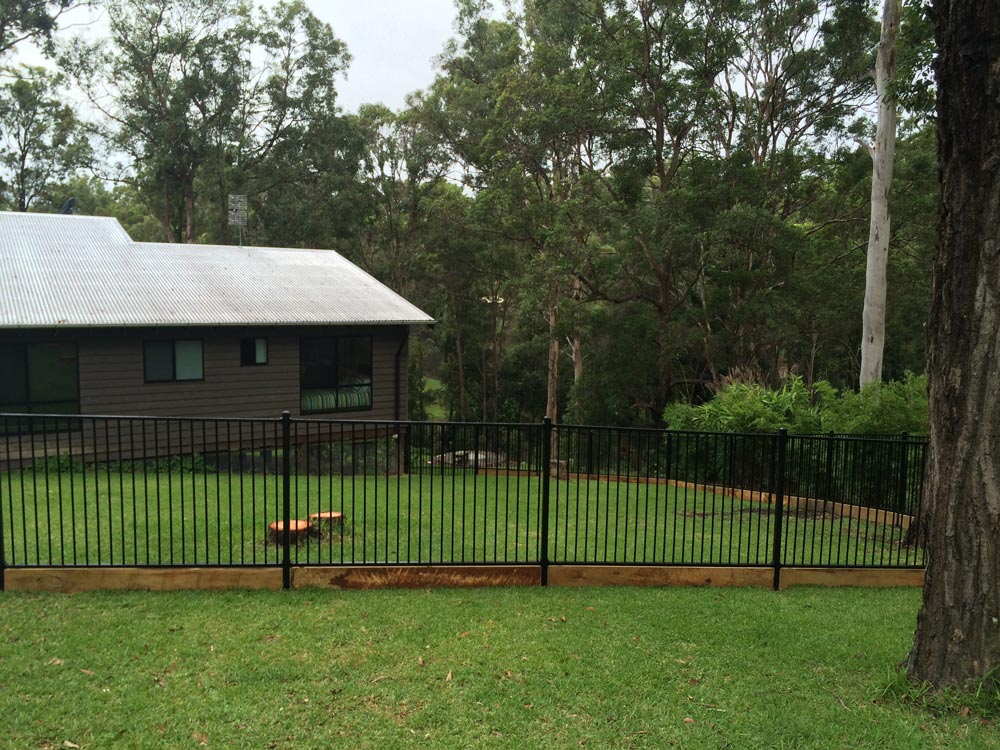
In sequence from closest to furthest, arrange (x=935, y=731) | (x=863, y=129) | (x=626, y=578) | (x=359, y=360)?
(x=935, y=731), (x=626, y=578), (x=359, y=360), (x=863, y=129)

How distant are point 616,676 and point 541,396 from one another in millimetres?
34941

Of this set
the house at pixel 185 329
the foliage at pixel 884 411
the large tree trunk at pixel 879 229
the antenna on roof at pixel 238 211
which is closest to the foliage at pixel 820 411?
the foliage at pixel 884 411

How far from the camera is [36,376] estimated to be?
14.9 m

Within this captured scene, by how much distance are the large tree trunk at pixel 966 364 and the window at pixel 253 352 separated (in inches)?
593

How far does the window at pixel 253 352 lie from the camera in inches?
671

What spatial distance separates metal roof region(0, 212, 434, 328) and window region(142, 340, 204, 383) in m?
0.97

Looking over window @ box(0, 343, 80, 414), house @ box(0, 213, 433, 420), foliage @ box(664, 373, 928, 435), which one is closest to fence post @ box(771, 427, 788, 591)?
foliage @ box(664, 373, 928, 435)

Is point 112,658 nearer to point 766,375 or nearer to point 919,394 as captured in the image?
point 919,394

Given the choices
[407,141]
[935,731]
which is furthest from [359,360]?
[407,141]

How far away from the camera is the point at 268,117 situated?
33.6 metres

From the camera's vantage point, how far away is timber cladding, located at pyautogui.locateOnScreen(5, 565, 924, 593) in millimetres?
6359

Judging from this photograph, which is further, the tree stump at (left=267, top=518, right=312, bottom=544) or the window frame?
the window frame

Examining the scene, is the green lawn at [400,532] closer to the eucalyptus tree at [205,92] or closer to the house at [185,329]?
the house at [185,329]

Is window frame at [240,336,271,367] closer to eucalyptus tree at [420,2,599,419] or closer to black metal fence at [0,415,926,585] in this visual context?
black metal fence at [0,415,926,585]
